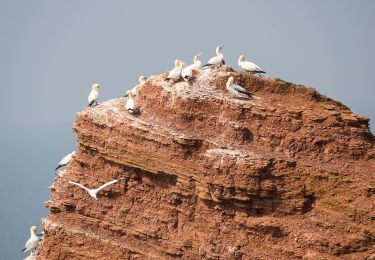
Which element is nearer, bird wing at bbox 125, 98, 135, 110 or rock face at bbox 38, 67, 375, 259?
rock face at bbox 38, 67, 375, 259

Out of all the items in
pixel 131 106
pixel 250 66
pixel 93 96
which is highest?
pixel 250 66

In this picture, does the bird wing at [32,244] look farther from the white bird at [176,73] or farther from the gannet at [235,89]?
the gannet at [235,89]

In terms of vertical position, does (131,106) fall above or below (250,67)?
below

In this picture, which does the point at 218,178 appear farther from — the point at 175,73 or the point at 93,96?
the point at 93,96

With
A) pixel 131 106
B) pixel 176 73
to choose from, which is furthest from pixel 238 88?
pixel 131 106

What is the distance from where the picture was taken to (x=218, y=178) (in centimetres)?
4197

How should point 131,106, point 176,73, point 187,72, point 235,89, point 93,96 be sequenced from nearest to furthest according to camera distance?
point 235,89 → point 187,72 → point 176,73 → point 131,106 → point 93,96

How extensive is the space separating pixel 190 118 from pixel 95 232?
7908mm

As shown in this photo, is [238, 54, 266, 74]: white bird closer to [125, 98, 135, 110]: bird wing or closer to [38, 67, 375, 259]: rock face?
[38, 67, 375, 259]: rock face

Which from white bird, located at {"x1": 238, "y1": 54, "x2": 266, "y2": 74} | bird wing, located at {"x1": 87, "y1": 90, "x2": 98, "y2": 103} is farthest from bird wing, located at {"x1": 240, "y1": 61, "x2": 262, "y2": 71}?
bird wing, located at {"x1": 87, "y1": 90, "x2": 98, "y2": 103}

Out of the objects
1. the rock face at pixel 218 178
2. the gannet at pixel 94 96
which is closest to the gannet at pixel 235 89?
the rock face at pixel 218 178

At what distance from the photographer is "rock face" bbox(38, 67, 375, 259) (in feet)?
134

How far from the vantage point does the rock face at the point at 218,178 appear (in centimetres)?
4091

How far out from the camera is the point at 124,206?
46.2m
